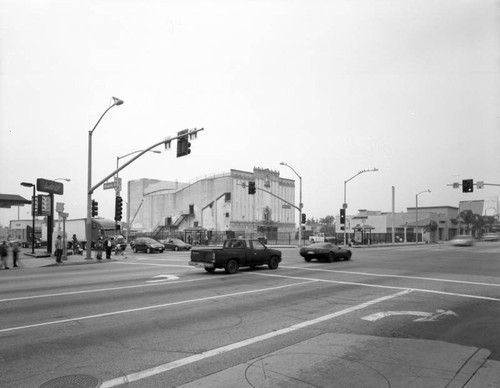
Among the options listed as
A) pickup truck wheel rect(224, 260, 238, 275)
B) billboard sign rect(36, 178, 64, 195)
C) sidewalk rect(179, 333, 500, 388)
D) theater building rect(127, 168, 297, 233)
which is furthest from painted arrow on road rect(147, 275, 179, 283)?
theater building rect(127, 168, 297, 233)

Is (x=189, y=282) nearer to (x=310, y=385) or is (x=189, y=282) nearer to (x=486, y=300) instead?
(x=486, y=300)

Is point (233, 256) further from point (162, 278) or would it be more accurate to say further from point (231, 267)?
point (162, 278)

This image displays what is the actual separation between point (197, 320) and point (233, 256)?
A: 9.58 metres

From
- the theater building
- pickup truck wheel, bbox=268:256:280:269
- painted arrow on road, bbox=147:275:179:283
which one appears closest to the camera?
painted arrow on road, bbox=147:275:179:283

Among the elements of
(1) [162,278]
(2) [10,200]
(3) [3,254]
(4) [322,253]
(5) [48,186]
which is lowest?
(1) [162,278]

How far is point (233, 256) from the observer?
17969 millimetres

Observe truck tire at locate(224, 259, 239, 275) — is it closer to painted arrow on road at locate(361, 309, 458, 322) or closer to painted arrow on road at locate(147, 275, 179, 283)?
painted arrow on road at locate(147, 275, 179, 283)

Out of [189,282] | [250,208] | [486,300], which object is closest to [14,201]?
[189,282]

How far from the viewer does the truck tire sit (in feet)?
58.1

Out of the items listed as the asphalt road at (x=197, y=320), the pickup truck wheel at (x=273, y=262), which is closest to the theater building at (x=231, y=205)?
the pickup truck wheel at (x=273, y=262)

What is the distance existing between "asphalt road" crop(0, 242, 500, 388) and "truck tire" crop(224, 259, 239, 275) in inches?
96.0

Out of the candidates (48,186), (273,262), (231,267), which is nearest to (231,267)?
(231,267)

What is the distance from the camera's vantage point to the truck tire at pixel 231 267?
698 inches

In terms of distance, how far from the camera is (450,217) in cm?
9875
